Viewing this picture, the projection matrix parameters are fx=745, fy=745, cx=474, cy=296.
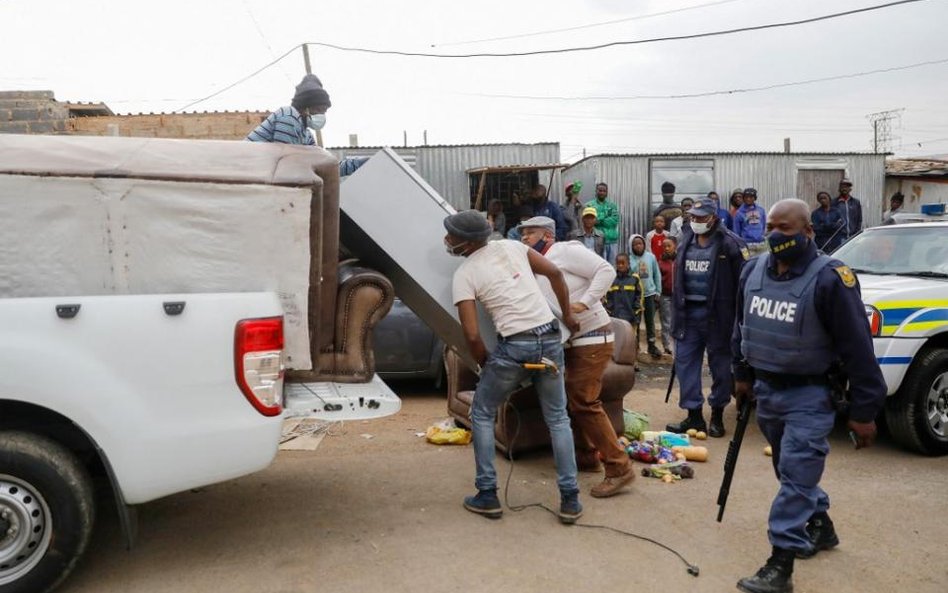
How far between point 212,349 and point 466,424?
3124mm

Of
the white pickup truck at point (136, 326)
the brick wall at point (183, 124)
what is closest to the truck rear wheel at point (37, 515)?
the white pickup truck at point (136, 326)

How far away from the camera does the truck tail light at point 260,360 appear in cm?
348

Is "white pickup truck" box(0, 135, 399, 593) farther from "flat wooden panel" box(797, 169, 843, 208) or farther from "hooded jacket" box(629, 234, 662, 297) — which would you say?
"flat wooden panel" box(797, 169, 843, 208)

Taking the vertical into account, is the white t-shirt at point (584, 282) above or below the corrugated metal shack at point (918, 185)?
below

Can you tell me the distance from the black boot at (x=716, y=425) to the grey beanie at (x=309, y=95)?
4184 millimetres

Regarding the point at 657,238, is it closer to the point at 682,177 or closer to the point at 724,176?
the point at 682,177

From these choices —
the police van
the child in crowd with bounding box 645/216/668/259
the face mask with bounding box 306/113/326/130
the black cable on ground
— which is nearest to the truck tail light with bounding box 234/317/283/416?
the black cable on ground

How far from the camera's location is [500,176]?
Result: 588 inches

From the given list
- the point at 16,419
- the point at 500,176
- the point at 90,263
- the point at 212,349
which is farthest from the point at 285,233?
the point at 500,176

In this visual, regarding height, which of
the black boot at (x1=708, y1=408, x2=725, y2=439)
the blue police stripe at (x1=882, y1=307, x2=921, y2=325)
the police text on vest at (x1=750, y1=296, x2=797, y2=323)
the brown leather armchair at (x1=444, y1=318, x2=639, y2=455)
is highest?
the police text on vest at (x1=750, y1=296, x2=797, y2=323)

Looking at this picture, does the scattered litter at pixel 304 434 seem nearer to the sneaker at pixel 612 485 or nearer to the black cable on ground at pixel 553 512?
the black cable on ground at pixel 553 512

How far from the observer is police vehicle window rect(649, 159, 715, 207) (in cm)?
1502

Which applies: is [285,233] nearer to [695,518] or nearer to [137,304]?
[137,304]

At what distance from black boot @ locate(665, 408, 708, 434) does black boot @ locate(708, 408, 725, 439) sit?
0.07 metres
